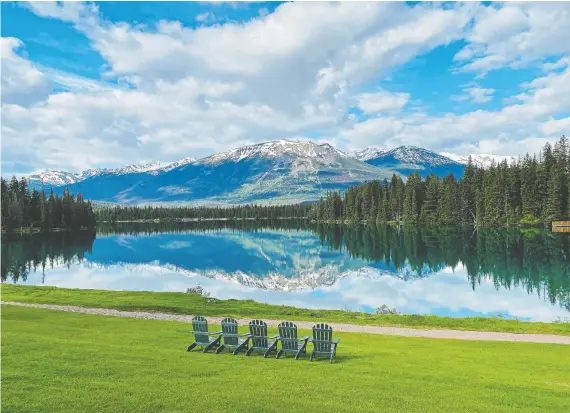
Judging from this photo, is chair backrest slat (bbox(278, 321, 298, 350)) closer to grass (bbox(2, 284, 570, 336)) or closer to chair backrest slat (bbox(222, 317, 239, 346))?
chair backrest slat (bbox(222, 317, 239, 346))

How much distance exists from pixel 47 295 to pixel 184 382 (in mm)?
37816

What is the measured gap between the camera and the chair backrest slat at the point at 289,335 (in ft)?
64.8

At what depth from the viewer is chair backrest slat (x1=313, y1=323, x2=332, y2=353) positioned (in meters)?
19.5

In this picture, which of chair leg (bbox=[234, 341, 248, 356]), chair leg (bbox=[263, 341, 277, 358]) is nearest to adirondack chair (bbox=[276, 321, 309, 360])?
chair leg (bbox=[263, 341, 277, 358])

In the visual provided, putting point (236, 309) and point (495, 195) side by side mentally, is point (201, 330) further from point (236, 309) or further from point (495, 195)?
point (495, 195)

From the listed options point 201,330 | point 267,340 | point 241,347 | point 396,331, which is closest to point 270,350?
point 267,340

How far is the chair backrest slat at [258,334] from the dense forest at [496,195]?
125 m

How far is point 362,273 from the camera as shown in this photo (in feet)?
236

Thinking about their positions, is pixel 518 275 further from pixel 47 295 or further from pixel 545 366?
pixel 47 295

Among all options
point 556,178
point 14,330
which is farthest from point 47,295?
point 556,178

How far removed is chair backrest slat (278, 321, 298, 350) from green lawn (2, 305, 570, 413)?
896 millimetres

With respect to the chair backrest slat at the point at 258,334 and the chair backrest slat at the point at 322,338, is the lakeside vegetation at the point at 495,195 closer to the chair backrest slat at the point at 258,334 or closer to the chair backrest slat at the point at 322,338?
the chair backrest slat at the point at 322,338

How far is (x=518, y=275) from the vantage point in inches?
2347

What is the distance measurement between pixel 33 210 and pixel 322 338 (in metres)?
184
